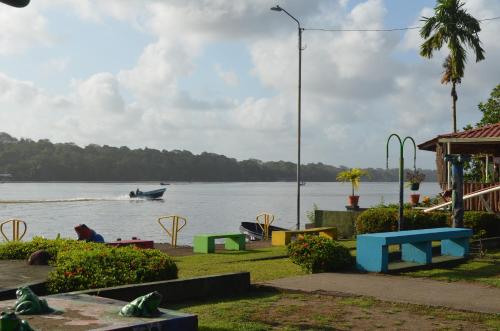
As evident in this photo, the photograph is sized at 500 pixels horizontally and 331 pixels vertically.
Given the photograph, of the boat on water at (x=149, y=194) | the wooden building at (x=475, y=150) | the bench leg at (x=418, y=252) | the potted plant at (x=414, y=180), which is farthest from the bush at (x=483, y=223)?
the boat on water at (x=149, y=194)

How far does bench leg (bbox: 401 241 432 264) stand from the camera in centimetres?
1446

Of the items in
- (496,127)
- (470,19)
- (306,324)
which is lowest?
(306,324)

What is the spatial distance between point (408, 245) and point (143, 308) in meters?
9.26

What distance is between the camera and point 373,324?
8.45 m

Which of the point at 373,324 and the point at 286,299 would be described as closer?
the point at 373,324

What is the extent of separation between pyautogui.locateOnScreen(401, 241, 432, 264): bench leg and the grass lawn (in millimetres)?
4591

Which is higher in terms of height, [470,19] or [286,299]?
[470,19]

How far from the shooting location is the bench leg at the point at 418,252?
14461 millimetres

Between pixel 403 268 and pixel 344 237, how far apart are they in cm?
1337

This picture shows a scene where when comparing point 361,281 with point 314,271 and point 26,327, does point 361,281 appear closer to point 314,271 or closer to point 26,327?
point 314,271

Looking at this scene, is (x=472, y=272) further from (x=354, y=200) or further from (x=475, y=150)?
(x=354, y=200)

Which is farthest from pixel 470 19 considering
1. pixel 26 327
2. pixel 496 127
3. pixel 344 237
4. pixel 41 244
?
pixel 26 327

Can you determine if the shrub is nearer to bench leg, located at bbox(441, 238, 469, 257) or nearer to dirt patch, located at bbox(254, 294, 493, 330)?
bench leg, located at bbox(441, 238, 469, 257)

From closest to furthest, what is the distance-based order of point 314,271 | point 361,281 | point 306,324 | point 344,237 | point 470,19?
point 306,324, point 361,281, point 314,271, point 344,237, point 470,19
